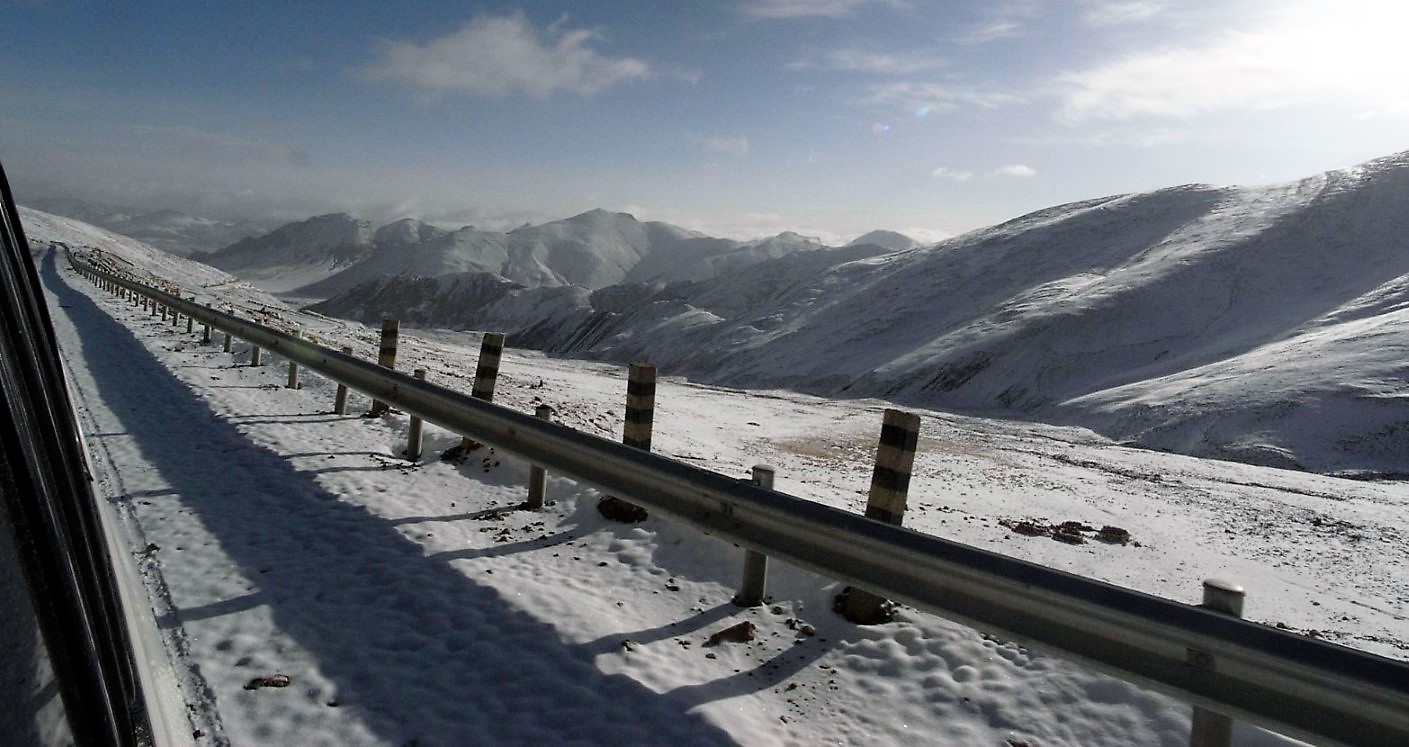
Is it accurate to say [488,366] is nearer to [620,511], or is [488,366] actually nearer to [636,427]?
[636,427]

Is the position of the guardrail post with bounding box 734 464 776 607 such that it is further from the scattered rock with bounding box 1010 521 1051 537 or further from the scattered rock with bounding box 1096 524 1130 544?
the scattered rock with bounding box 1096 524 1130 544

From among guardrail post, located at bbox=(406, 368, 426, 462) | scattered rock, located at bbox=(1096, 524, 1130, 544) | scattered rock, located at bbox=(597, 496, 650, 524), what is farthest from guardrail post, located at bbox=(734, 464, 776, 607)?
scattered rock, located at bbox=(1096, 524, 1130, 544)

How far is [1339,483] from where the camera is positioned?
61.5 feet

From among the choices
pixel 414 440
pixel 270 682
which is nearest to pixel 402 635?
pixel 270 682

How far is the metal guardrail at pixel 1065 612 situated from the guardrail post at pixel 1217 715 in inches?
4.1

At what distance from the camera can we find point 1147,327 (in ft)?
175

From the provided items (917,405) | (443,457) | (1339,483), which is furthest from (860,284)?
(443,457)

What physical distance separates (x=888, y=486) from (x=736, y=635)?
1277 millimetres

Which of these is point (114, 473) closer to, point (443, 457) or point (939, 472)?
point (443, 457)

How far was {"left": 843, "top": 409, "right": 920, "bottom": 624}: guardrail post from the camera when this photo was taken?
14.9 feet

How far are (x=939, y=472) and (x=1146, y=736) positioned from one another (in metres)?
10.9

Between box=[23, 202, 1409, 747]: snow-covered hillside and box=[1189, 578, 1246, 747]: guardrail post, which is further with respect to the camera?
box=[23, 202, 1409, 747]: snow-covered hillside

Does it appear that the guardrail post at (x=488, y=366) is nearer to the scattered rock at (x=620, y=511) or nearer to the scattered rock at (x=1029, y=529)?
the scattered rock at (x=620, y=511)

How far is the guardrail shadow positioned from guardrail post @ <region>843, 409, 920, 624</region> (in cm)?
142
